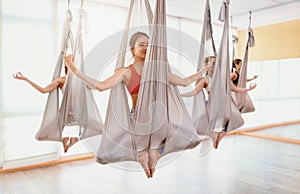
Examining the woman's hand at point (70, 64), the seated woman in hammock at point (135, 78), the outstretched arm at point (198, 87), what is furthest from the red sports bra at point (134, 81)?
the outstretched arm at point (198, 87)

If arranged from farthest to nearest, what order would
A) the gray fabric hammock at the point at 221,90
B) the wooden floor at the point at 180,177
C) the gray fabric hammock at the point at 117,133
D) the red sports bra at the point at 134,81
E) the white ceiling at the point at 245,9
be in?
the white ceiling at the point at 245,9 < the wooden floor at the point at 180,177 < the gray fabric hammock at the point at 221,90 < the red sports bra at the point at 134,81 < the gray fabric hammock at the point at 117,133

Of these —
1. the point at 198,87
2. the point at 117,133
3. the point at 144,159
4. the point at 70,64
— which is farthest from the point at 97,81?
the point at 198,87

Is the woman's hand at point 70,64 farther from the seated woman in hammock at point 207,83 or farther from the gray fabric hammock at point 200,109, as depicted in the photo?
the gray fabric hammock at point 200,109

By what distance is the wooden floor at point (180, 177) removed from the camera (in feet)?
8.66

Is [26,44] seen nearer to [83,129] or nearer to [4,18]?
[4,18]

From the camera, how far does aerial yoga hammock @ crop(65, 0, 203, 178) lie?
162cm

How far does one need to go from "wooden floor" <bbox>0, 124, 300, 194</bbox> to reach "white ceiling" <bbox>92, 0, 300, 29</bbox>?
1854 millimetres

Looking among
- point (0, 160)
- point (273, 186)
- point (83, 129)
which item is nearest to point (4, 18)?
point (0, 160)

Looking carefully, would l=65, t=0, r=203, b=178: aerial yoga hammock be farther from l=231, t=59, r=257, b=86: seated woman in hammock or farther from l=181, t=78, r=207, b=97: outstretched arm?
l=231, t=59, r=257, b=86: seated woman in hammock

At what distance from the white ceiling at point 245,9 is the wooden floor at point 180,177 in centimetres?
185

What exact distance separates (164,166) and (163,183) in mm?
486

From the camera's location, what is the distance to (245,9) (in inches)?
152

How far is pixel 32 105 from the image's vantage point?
326cm

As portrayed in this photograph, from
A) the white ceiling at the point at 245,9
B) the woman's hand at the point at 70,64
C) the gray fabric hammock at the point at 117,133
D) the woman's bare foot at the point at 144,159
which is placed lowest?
the woman's bare foot at the point at 144,159
